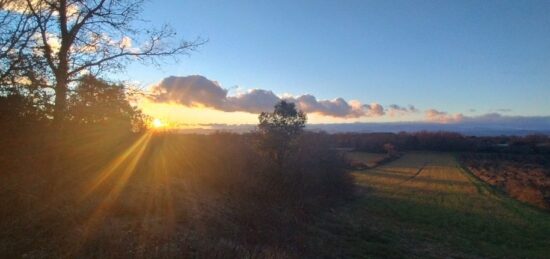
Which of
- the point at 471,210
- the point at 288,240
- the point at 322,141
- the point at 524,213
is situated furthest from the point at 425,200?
the point at 288,240

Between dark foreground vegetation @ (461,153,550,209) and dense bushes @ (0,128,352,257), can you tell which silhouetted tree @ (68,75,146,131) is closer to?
dense bushes @ (0,128,352,257)

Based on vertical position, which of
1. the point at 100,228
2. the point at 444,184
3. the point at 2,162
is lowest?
the point at 444,184

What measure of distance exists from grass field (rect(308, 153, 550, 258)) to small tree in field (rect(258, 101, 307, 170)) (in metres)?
10.2

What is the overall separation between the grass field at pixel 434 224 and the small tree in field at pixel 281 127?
33.3 ft

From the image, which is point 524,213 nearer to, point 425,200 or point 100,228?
point 425,200

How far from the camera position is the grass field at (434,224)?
23359 mm

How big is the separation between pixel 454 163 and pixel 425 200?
2157 inches

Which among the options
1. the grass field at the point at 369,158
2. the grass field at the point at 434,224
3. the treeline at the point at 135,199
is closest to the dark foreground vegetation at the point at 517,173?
the grass field at the point at 434,224

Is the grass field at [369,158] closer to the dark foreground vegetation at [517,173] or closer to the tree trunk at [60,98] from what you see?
the dark foreground vegetation at [517,173]

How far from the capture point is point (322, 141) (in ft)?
197

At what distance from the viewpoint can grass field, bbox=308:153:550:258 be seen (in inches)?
920

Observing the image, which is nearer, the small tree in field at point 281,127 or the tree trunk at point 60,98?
the tree trunk at point 60,98

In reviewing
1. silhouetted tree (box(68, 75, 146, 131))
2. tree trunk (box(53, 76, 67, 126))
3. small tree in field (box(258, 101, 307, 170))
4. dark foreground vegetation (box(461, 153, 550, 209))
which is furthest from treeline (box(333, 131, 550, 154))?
tree trunk (box(53, 76, 67, 126))

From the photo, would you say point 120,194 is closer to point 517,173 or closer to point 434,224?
point 434,224
